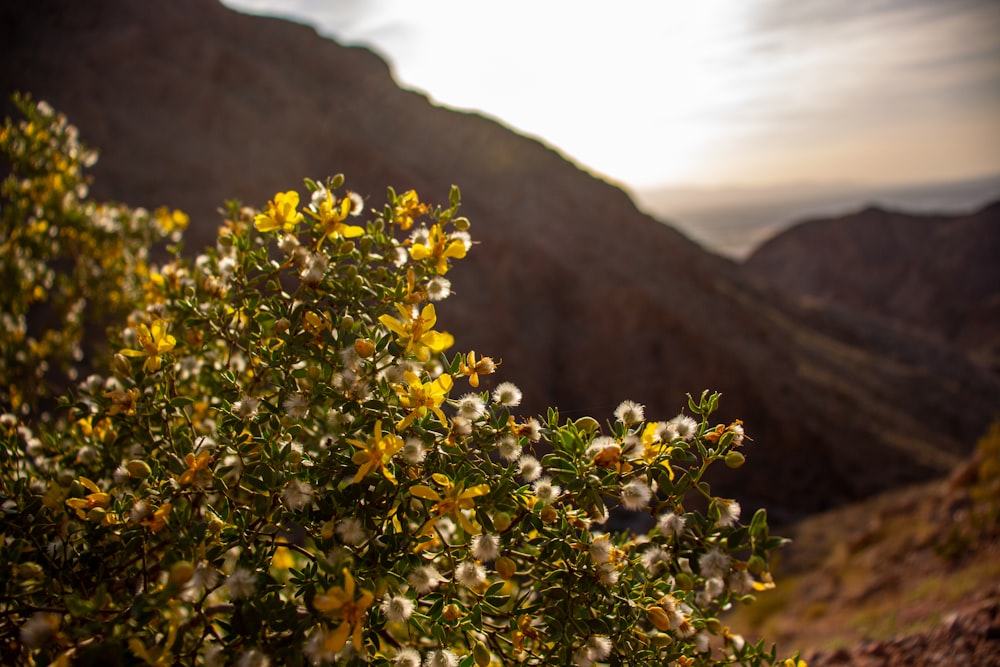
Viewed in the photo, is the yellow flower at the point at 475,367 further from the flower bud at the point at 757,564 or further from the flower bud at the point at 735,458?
the flower bud at the point at 757,564

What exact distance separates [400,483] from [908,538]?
41.4 ft

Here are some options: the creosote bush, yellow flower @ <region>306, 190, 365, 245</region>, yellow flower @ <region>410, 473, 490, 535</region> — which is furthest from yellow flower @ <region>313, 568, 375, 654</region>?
yellow flower @ <region>306, 190, 365, 245</region>

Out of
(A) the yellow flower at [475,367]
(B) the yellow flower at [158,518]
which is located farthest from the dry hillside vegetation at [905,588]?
(B) the yellow flower at [158,518]

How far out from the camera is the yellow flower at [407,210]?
2203 mm

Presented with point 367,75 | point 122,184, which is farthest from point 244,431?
point 367,75

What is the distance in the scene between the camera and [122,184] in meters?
15.8

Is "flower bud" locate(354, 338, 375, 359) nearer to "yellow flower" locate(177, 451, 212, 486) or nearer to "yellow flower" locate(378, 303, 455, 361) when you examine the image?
"yellow flower" locate(378, 303, 455, 361)

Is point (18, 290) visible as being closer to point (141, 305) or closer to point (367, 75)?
point (141, 305)

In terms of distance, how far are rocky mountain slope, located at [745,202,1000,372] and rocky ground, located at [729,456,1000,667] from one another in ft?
145

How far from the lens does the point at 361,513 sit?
1.66 metres

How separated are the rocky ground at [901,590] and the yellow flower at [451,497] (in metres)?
3.16

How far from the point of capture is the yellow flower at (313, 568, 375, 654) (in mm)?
1282

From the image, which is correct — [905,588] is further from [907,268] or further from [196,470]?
[907,268]

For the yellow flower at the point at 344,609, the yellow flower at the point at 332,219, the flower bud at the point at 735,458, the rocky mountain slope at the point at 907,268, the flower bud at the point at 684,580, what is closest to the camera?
the yellow flower at the point at 344,609
